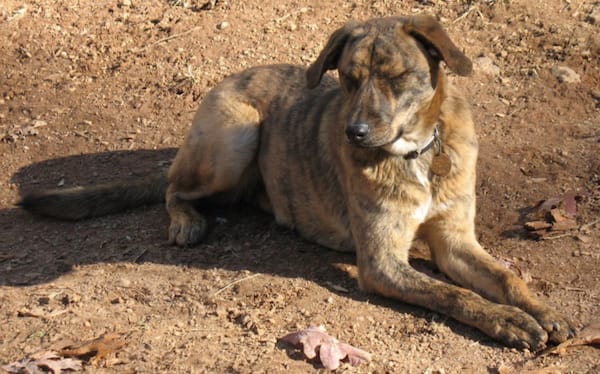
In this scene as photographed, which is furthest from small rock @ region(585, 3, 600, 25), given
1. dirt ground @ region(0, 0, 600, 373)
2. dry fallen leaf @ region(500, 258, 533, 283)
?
dry fallen leaf @ region(500, 258, 533, 283)

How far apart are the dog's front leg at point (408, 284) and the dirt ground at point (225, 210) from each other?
82 mm

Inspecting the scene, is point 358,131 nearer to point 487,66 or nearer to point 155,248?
point 155,248

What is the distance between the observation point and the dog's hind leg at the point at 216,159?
6.49 metres

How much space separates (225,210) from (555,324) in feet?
9.59

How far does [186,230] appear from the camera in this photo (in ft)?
20.5

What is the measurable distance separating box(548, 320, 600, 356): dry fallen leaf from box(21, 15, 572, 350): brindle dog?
6cm

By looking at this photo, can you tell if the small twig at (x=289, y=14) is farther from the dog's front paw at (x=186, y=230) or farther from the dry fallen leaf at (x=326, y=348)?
the dry fallen leaf at (x=326, y=348)

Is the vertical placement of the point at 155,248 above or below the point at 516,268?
below

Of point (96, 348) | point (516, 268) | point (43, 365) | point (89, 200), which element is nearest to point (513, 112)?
point (516, 268)

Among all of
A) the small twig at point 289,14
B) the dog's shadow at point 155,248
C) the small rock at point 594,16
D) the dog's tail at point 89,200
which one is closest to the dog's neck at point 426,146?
the dog's shadow at point 155,248

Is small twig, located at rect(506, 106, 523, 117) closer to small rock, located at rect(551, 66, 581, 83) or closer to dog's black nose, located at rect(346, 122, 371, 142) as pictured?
small rock, located at rect(551, 66, 581, 83)

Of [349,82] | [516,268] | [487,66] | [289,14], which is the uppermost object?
[349,82]

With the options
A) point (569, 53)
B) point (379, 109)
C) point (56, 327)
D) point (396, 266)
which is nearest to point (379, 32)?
point (379, 109)

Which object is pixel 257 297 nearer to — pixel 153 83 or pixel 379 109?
pixel 379 109
